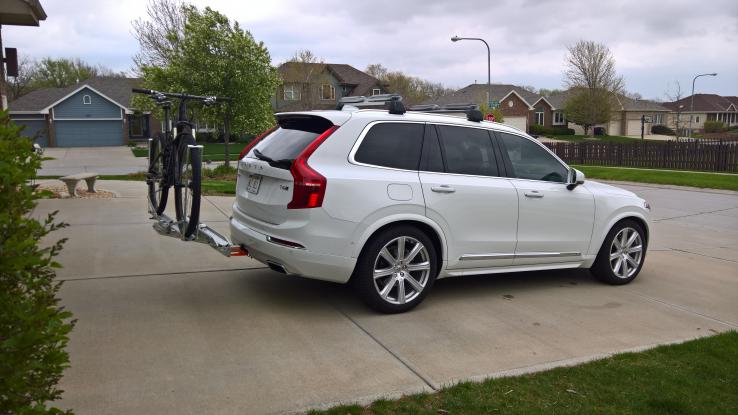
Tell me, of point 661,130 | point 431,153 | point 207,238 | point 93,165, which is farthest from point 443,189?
point 661,130

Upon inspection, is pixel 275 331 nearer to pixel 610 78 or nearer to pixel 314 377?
pixel 314 377

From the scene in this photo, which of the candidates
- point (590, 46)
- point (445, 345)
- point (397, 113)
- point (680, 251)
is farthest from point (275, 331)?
point (590, 46)

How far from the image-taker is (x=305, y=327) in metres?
5.02

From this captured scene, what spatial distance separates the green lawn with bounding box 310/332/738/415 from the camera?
3690 mm

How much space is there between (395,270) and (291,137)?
60.2 inches

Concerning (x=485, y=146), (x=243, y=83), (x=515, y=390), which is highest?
(x=243, y=83)

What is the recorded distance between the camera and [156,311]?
5.25 metres

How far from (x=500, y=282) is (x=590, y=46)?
60676mm

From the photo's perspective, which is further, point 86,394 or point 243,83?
point 243,83

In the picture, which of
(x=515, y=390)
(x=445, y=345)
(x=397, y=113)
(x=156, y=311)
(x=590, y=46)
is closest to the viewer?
(x=515, y=390)

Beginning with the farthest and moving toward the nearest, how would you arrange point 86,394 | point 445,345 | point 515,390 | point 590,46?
point 590,46
point 445,345
point 515,390
point 86,394

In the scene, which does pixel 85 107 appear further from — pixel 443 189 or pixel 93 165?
pixel 443 189

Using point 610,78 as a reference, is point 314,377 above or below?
below

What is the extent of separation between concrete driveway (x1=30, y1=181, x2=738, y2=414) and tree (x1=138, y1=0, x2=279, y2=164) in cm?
1284
